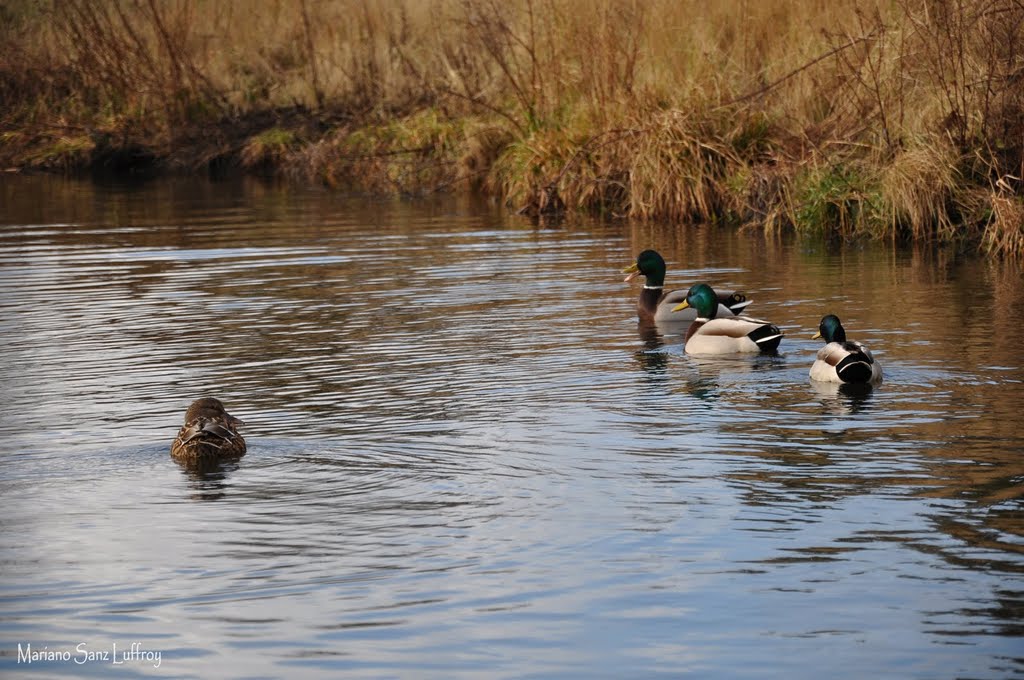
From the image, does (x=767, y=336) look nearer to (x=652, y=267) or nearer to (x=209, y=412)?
(x=652, y=267)

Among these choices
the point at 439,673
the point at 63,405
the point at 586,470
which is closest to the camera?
the point at 439,673

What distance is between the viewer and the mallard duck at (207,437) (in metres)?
7.46

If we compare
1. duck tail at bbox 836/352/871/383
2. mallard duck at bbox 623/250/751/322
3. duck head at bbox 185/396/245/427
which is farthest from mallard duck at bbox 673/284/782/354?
duck head at bbox 185/396/245/427

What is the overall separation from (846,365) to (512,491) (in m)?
2.71

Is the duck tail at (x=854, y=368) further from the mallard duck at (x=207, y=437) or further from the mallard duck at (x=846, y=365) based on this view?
the mallard duck at (x=207, y=437)

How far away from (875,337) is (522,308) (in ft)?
10.1

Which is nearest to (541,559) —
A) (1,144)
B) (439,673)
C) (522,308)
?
(439,673)

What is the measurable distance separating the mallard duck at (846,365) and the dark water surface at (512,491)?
0.13 m

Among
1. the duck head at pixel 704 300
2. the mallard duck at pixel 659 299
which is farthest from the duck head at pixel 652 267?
the duck head at pixel 704 300

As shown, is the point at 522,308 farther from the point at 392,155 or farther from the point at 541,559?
the point at 392,155

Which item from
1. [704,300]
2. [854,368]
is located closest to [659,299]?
[704,300]

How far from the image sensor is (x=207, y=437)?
7.45 metres

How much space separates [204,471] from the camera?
7555mm

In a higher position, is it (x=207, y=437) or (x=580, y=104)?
(x=580, y=104)
